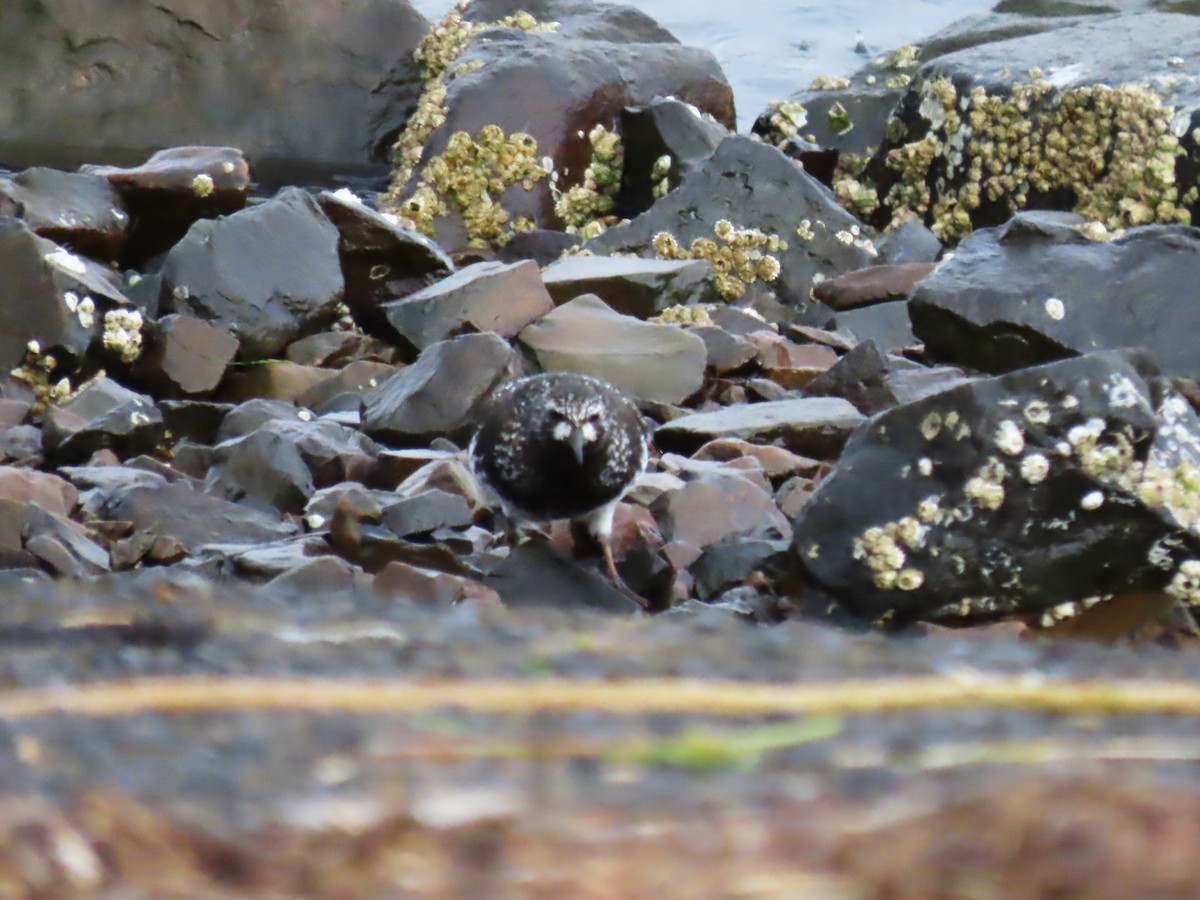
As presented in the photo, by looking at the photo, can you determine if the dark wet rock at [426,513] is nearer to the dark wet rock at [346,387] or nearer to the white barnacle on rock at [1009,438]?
the dark wet rock at [346,387]

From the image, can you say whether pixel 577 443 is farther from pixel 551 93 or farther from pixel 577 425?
pixel 551 93

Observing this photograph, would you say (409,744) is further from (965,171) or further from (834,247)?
(965,171)

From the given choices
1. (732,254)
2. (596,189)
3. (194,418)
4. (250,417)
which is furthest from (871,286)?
(194,418)

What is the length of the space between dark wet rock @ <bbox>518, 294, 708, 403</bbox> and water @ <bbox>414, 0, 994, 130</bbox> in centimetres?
891

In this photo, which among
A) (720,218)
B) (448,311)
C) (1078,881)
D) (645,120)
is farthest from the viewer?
(645,120)

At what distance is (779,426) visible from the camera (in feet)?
19.4

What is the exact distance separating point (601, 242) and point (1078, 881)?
848 cm

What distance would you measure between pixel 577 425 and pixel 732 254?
12.9 ft

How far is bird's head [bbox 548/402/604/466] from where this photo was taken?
497 cm

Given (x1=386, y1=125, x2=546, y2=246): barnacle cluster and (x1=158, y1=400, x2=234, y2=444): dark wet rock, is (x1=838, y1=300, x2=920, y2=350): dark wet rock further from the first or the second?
(x1=158, y1=400, x2=234, y2=444): dark wet rock

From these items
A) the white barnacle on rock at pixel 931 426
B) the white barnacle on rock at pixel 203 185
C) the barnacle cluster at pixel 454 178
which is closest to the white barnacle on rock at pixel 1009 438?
the white barnacle on rock at pixel 931 426

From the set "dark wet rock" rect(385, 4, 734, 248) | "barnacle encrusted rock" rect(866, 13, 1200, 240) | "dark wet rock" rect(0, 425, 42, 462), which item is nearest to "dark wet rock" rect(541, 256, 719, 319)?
→ "dark wet rock" rect(385, 4, 734, 248)

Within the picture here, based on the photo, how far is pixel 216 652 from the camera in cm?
78

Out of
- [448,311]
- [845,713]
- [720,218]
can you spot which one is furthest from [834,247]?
[845,713]
